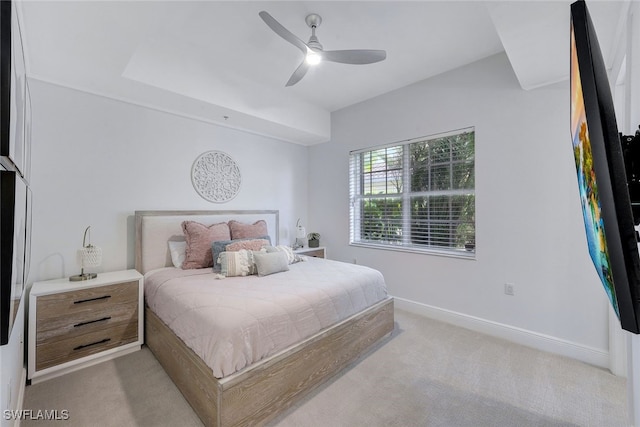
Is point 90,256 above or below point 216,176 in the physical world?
below

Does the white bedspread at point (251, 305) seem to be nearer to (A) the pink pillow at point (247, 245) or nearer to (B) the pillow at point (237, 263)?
(B) the pillow at point (237, 263)

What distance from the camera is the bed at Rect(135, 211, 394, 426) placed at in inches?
63.3

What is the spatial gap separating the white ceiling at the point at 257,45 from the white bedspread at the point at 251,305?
1853 millimetres

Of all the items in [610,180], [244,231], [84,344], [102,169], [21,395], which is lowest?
[21,395]

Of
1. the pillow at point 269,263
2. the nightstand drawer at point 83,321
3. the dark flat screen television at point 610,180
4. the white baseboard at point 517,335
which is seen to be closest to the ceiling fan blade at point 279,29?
the dark flat screen television at point 610,180

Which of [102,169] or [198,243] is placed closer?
[102,169]

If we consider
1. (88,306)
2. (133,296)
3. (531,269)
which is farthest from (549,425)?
(88,306)

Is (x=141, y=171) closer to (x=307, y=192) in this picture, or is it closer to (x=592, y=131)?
(x=307, y=192)

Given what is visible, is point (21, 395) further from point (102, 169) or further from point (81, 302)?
point (102, 169)

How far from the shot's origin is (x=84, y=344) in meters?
2.26

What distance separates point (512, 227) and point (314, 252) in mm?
2541

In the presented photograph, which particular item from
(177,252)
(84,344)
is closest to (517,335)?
(177,252)

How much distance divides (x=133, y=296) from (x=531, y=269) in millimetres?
3698

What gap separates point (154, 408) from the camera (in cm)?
181
